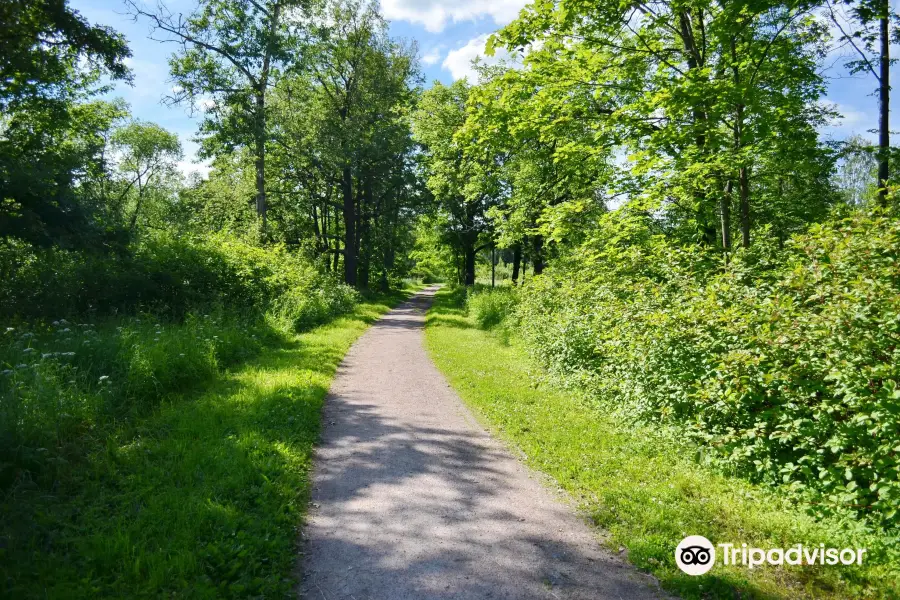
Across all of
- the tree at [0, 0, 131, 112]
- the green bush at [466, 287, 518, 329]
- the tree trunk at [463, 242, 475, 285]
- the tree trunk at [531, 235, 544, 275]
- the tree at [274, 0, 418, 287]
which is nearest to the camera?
the tree at [0, 0, 131, 112]

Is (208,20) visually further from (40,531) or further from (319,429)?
(40,531)

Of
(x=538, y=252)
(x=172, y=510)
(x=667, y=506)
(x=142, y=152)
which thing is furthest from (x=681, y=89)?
(x=142, y=152)

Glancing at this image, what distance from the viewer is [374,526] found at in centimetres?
429

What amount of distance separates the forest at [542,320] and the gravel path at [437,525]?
33 cm

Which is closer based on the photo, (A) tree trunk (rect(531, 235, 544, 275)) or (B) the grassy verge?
(B) the grassy verge

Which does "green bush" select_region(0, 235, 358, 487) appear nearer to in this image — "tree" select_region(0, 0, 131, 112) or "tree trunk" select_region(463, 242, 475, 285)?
"tree" select_region(0, 0, 131, 112)

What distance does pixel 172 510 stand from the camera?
4207mm

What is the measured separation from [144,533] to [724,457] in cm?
587

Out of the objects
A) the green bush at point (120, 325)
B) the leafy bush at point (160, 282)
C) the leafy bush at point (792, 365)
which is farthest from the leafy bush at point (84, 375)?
the leafy bush at point (792, 365)

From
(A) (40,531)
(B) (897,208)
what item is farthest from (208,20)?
(B) (897,208)

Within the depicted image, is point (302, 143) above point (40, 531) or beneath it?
above

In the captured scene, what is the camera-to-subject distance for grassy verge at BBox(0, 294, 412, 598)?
3.36 meters

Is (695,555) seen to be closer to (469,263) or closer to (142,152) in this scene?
(469,263)

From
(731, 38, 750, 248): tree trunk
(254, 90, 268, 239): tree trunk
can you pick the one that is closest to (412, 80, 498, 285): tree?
(254, 90, 268, 239): tree trunk
